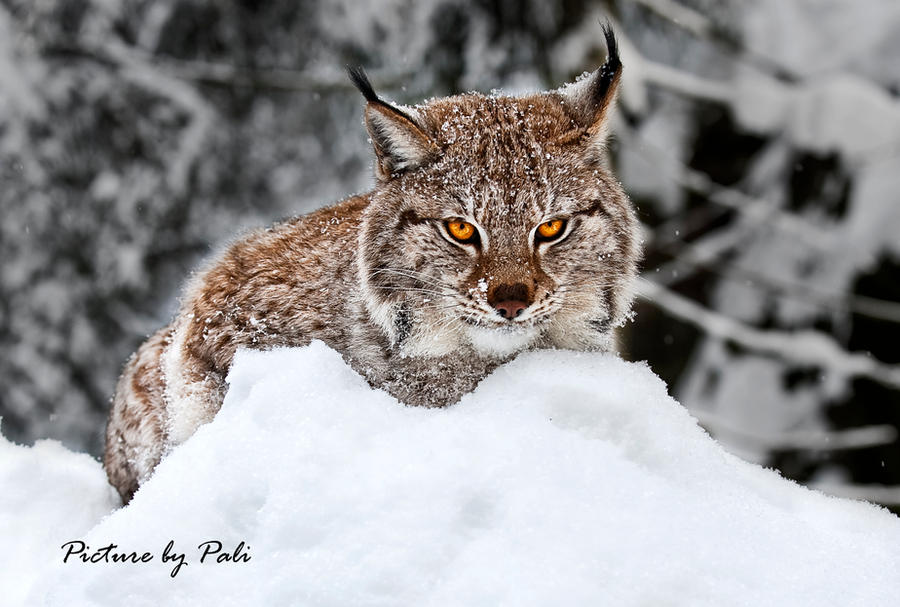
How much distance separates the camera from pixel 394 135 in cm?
278

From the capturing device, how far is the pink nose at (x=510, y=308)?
97.7 inches

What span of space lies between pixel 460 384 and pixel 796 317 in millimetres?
3496

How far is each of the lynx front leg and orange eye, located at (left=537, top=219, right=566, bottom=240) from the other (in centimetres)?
164

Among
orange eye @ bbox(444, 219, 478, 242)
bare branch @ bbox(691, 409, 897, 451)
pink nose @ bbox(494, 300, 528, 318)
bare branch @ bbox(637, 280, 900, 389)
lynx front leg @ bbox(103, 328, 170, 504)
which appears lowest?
bare branch @ bbox(691, 409, 897, 451)

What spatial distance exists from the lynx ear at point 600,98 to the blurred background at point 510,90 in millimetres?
2222

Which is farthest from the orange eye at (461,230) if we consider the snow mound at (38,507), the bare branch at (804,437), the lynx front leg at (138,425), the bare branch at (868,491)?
the bare branch at (868,491)

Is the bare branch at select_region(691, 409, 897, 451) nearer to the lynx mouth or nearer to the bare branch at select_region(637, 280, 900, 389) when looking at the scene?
the bare branch at select_region(637, 280, 900, 389)

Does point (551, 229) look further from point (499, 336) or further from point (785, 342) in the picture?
point (785, 342)

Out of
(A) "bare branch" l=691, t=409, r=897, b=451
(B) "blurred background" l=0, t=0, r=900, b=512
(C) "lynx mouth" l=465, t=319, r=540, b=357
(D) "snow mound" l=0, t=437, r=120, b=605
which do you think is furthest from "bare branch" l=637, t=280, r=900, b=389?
(D) "snow mound" l=0, t=437, r=120, b=605

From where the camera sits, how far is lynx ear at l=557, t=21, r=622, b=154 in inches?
112

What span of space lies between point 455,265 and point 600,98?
0.82 meters

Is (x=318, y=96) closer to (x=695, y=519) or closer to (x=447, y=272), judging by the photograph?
(x=447, y=272)

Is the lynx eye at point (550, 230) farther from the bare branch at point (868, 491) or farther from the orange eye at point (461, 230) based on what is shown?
the bare branch at point (868, 491)

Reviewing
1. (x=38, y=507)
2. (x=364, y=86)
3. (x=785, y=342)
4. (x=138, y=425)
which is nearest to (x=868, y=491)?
(x=785, y=342)
